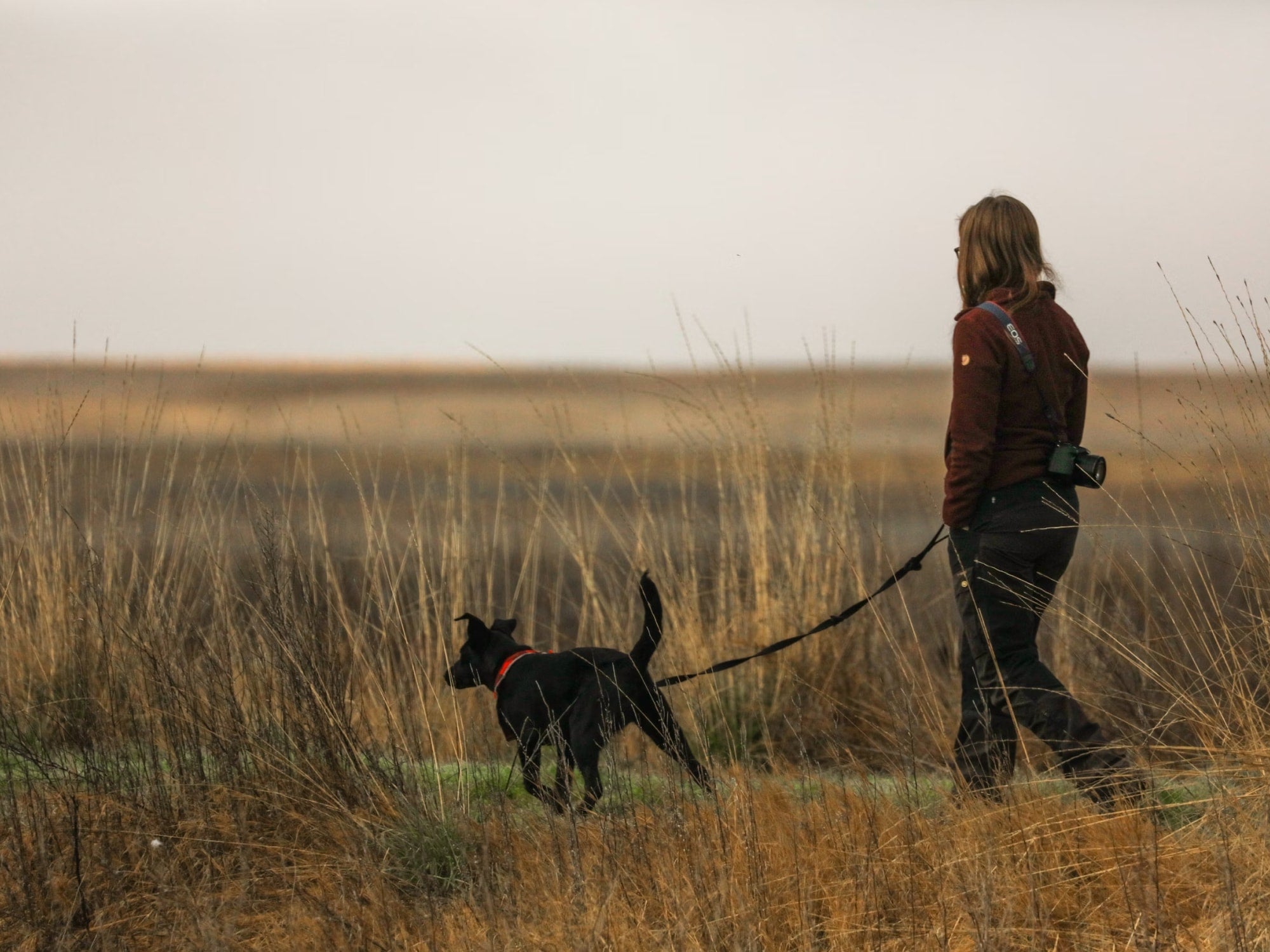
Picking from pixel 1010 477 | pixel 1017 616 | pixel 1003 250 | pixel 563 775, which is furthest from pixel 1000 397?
pixel 563 775

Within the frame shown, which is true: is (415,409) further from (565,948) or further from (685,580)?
(565,948)

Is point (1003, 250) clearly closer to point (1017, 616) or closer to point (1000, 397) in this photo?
point (1000, 397)

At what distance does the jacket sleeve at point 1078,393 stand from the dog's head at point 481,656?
1.73 m

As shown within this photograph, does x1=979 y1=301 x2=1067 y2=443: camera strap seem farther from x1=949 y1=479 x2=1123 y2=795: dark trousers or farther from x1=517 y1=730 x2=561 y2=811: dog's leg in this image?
x1=517 y1=730 x2=561 y2=811: dog's leg

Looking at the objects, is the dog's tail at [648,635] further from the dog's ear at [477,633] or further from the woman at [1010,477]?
the woman at [1010,477]

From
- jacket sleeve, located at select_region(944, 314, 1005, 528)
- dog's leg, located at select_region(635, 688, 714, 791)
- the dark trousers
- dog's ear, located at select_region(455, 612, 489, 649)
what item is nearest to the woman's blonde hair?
jacket sleeve, located at select_region(944, 314, 1005, 528)

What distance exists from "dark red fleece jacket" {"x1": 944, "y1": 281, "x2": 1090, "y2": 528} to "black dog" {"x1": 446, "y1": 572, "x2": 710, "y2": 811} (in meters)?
0.92

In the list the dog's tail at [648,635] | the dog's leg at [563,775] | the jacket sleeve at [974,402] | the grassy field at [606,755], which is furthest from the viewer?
the dog's tail at [648,635]

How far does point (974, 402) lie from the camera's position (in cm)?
343

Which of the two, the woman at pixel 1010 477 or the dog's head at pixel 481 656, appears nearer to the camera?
the woman at pixel 1010 477

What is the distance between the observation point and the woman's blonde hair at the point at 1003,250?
11.4 ft

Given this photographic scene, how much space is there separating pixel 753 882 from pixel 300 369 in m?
36.2

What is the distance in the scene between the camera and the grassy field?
273 cm

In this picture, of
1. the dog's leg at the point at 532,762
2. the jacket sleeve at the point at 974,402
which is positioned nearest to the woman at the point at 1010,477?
the jacket sleeve at the point at 974,402
